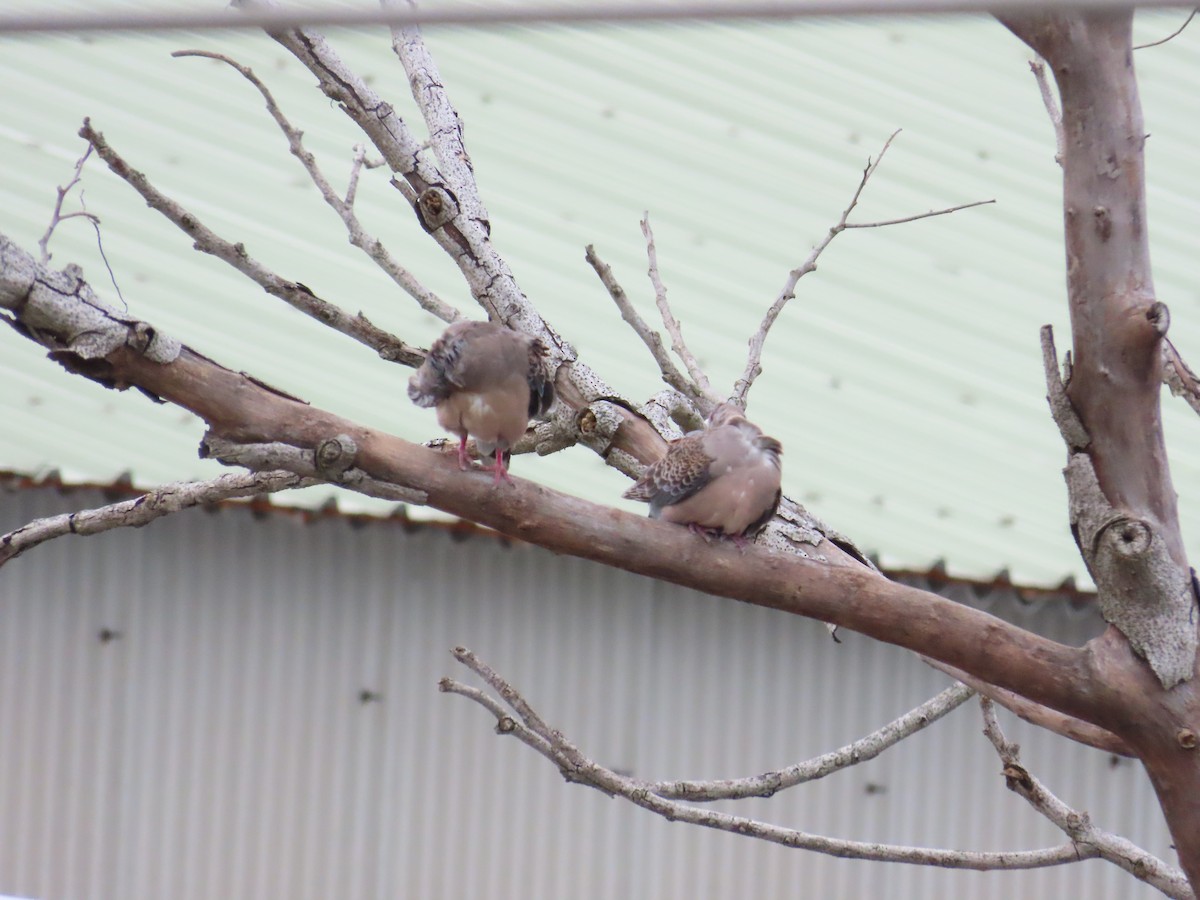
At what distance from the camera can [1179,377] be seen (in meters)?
3.08

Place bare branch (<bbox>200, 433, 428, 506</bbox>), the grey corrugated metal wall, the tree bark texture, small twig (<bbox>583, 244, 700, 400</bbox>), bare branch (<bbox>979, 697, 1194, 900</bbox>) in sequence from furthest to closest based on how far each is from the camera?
Answer: 1. the grey corrugated metal wall
2. small twig (<bbox>583, 244, 700, 400</bbox>)
3. bare branch (<bbox>979, 697, 1194, 900</bbox>)
4. the tree bark texture
5. bare branch (<bbox>200, 433, 428, 506</bbox>)

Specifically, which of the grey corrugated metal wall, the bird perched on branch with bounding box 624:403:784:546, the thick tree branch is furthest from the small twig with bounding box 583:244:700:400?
the grey corrugated metal wall

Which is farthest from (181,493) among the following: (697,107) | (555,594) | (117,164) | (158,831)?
(697,107)

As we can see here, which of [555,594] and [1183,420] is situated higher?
[1183,420]

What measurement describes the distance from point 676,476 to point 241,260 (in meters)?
1.14

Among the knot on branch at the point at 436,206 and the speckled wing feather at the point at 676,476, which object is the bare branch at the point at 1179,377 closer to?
the speckled wing feather at the point at 676,476

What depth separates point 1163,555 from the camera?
239 cm

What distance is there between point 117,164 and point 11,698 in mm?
3272

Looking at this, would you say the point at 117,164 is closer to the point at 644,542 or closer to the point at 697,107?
the point at 644,542

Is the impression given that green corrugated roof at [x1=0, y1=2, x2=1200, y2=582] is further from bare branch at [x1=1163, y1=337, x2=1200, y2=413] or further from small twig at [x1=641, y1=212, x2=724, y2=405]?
bare branch at [x1=1163, y1=337, x2=1200, y2=413]

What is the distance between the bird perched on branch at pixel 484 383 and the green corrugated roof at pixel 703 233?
2.04 metres

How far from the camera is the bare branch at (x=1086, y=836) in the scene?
115 inches

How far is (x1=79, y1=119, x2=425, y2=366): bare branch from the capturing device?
2973 mm

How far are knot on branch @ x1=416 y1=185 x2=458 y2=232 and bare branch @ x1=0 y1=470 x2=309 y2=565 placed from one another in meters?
0.76
